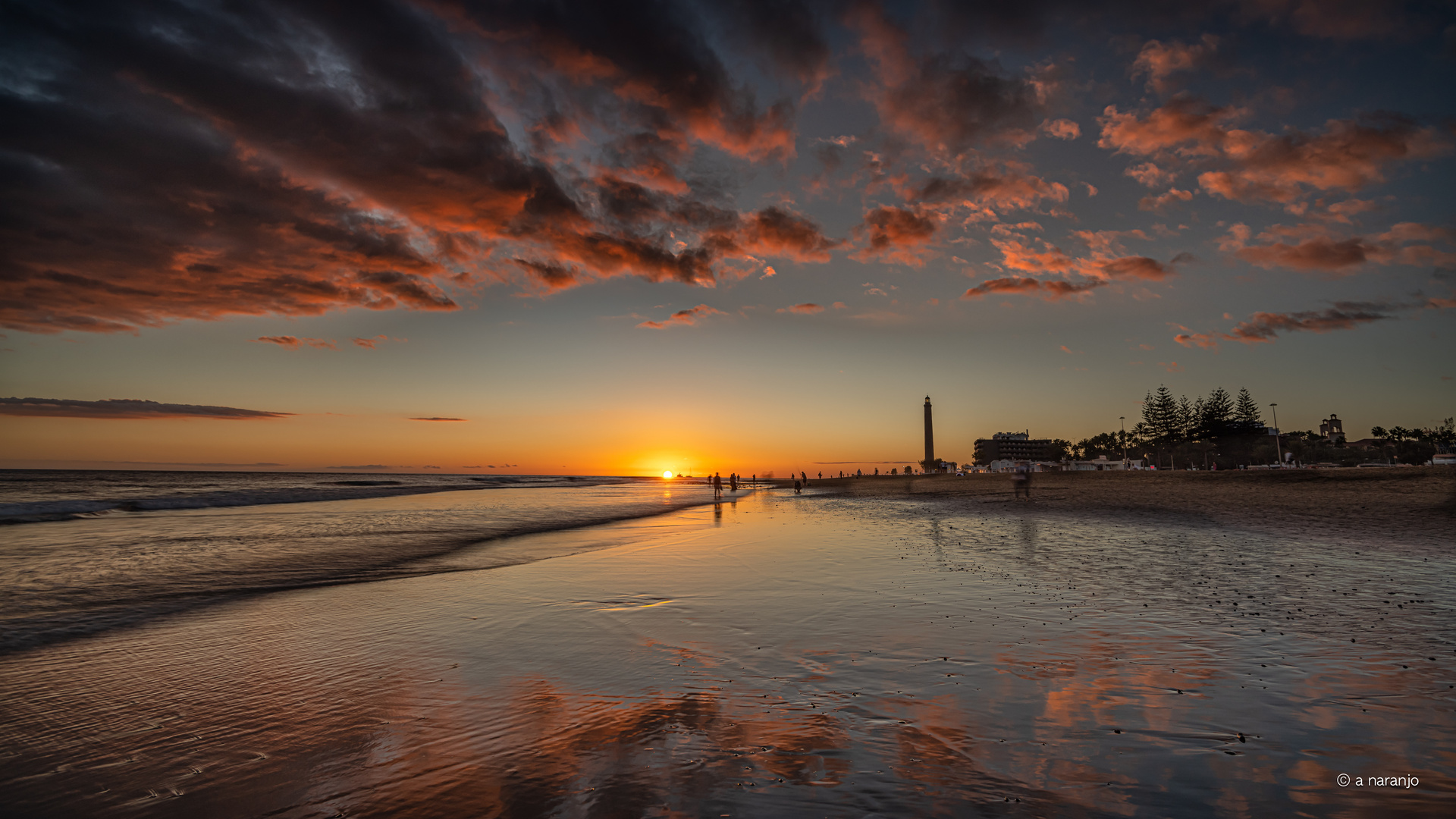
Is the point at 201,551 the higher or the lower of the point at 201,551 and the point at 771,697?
the lower

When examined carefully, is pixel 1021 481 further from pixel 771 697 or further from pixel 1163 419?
pixel 1163 419

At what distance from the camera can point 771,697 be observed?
6.29 metres

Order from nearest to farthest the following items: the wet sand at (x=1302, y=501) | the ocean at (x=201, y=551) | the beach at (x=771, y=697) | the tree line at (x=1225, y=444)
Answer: the beach at (x=771, y=697) < the ocean at (x=201, y=551) < the wet sand at (x=1302, y=501) < the tree line at (x=1225, y=444)

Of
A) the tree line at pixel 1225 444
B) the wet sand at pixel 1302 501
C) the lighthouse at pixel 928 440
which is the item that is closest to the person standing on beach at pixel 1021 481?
the wet sand at pixel 1302 501

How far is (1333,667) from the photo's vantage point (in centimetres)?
672

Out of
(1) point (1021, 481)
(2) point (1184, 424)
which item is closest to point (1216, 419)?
(2) point (1184, 424)

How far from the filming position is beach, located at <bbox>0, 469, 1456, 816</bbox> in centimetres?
439

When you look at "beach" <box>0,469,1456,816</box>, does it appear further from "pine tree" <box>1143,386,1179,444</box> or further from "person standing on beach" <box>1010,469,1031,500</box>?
"pine tree" <box>1143,386,1179,444</box>

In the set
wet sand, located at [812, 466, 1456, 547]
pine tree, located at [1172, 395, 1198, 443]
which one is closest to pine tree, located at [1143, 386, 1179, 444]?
pine tree, located at [1172, 395, 1198, 443]

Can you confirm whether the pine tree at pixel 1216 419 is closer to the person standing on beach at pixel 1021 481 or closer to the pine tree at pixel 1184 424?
the pine tree at pixel 1184 424

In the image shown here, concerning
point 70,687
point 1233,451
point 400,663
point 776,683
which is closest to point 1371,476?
point 776,683

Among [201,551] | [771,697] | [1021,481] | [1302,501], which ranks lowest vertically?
[201,551]

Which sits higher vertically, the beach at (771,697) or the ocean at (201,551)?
the beach at (771,697)

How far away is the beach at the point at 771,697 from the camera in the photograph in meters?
4.39
